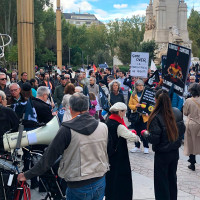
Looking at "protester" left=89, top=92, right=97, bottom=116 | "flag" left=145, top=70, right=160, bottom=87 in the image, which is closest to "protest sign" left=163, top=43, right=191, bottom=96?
"protester" left=89, top=92, right=97, bottom=116

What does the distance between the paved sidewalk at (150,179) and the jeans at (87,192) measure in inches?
85.4

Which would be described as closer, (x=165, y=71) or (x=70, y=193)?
(x=70, y=193)

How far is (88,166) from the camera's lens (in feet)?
11.0

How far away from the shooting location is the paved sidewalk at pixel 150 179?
5660 mm

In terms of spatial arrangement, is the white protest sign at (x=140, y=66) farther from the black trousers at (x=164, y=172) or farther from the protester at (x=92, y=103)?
the black trousers at (x=164, y=172)

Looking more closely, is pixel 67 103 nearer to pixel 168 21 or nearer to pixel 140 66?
pixel 140 66

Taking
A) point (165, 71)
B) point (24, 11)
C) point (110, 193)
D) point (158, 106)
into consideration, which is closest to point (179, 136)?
point (158, 106)

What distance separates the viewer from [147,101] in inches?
306

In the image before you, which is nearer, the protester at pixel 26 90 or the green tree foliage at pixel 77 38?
the protester at pixel 26 90

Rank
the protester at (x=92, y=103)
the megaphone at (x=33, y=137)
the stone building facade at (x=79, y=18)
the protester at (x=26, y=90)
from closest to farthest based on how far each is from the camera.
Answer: the megaphone at (x=33, y=137), the protester at (x=26, y=90), the protester at (x=92, y=103), the stone building facade at (x=79, y=18)

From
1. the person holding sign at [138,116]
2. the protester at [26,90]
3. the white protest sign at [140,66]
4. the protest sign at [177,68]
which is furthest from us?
the white protest sign at [140,66]

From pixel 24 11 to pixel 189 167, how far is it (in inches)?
278

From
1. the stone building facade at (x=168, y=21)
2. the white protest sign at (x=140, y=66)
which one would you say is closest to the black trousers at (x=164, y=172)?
the white protest sign at (x=140, y=66)

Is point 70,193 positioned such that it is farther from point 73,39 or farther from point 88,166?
point 73,39
